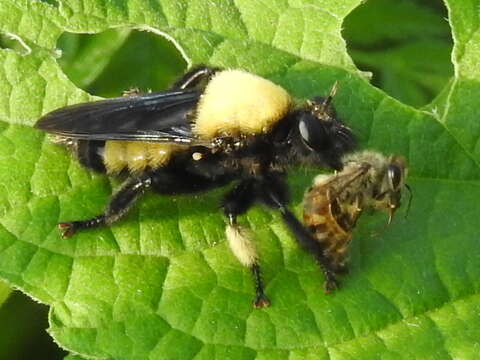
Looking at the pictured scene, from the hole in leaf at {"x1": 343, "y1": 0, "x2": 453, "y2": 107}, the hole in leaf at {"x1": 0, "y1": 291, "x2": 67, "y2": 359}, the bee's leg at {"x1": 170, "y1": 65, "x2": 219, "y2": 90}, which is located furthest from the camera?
the hole in leaf at {"x1": 343, "y1": 0, "x2": 453, "y2": 107}

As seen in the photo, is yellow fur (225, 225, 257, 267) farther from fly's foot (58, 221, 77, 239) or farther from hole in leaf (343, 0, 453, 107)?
hole in leaf (343, 0, 453, 107)

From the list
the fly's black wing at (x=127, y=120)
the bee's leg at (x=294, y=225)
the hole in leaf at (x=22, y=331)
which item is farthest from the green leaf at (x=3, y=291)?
the bee's leg at (x=294, y=225)

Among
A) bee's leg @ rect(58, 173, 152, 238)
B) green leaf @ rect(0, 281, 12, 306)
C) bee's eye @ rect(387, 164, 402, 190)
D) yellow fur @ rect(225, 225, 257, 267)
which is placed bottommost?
green leaf @ rect(0, 281, 12, 306)

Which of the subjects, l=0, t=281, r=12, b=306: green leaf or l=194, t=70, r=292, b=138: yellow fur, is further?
l=0, t=281, r=12, b=306: green leaf

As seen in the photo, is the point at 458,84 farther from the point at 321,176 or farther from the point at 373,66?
the point at 373,66

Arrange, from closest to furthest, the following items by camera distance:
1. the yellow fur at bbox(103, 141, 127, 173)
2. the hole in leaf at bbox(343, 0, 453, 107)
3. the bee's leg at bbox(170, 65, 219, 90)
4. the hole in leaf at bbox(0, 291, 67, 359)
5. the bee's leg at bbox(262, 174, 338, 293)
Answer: the bee's leg at bbox(262, 174, 338, 293) < the yellow fur at bbox(103, 141, 127, 173) < the bee's leg at bbox(170, 65, 219, 90) < the hole in leaf at bbox(0, 291, 67, 359) < the hole in leaf at bbox(343, 0, 453, 107)

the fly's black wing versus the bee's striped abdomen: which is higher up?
the fly's black wing

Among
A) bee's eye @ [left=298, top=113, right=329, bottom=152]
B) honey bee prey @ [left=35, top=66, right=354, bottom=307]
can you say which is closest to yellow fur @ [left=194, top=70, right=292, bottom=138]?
honey bee prey @ [left=35, top=66, right=354, bottom=307]

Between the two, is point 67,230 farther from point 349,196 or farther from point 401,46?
point 401,46

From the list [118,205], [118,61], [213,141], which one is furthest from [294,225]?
[118,61]
